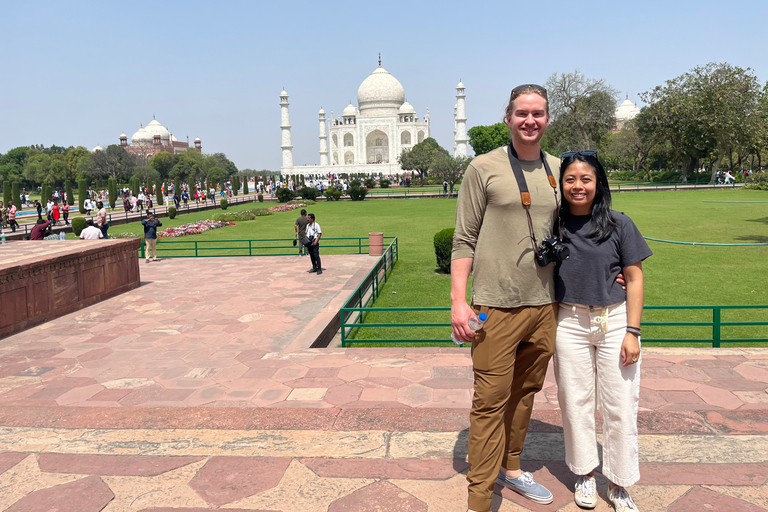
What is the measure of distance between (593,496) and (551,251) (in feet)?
3.38

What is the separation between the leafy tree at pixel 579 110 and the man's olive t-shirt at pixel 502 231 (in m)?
41.2

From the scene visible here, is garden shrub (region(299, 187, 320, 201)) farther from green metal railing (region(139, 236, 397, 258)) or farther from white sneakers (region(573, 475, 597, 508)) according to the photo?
white sneakers (region(573, 475, 597, 508))

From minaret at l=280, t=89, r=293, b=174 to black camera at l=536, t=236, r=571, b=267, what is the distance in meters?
61.3

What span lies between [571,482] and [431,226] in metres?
15.0

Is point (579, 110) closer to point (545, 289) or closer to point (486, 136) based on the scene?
point (486, 136)

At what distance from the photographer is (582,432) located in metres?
2.33

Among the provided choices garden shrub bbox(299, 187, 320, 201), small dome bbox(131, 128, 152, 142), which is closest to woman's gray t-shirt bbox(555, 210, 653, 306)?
garden shrub bbox(299, 187, 320, 201)

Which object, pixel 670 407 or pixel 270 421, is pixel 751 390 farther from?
pixel 270 421

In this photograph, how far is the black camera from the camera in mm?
2186

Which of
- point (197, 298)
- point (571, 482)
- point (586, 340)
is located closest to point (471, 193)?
point (586, 340)

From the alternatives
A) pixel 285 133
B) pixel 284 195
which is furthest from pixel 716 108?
pixel 285 133

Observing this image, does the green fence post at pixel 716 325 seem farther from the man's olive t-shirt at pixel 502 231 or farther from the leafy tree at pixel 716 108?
the leafy tree at pixel 716 108

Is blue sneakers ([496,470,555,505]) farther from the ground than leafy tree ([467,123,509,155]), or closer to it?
closer to it

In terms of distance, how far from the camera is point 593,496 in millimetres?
2348
